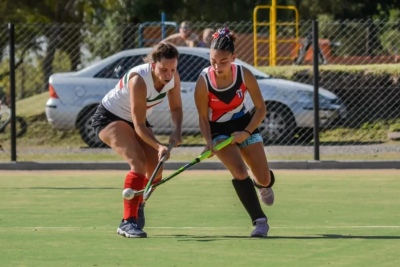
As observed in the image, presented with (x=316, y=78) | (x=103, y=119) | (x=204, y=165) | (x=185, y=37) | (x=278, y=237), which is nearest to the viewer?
(x=278, y=237)

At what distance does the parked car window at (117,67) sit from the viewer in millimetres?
21312

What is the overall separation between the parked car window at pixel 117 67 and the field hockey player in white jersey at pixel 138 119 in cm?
1046

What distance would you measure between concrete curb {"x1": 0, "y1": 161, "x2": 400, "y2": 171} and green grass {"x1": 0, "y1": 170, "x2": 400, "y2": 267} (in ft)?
3.73

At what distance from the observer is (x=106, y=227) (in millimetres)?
11109

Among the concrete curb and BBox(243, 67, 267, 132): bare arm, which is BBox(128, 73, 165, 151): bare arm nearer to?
BBox(243, 67, 267, 132): bare arm

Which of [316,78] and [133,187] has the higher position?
[133,187]

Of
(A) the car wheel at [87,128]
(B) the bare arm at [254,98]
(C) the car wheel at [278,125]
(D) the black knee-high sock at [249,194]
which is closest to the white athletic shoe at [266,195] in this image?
(D) the black knee-high sock at [249,194]

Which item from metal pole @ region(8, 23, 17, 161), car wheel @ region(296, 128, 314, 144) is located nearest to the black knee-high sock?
metal pole @ region(8, 23, 17, 161)

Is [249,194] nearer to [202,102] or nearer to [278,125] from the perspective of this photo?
[202,102]

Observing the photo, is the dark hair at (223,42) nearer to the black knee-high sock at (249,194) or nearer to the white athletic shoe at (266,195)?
the black knee-high sock at (249,194)

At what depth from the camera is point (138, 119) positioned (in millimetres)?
10336

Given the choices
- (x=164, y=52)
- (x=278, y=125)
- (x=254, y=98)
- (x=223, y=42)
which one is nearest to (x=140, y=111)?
(x=164, y=52)

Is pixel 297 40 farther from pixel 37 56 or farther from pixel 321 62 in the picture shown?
pixel 37 56

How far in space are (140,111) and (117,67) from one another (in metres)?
11.1
